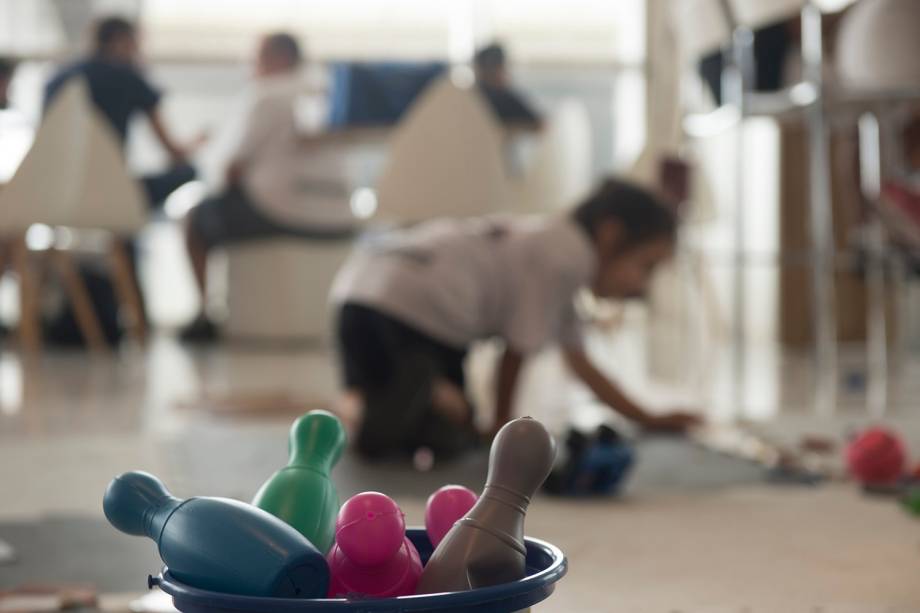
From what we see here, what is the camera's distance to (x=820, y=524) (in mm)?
1399

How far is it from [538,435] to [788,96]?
201cm

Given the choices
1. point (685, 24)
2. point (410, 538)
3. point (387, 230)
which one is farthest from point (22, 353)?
point (410, 538)

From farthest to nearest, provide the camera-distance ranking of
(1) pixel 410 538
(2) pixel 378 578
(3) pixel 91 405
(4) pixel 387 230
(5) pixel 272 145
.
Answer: (4) pixel 387 230 < (5) pixel 272 145 < (3) pixel 91 405 < (1) pixel 410 538 < (2) pixel 378 578

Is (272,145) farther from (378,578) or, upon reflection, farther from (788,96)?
(378,578)

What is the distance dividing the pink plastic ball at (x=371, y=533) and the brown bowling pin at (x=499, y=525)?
25 mm

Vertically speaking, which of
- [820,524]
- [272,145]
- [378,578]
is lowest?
[820,524]

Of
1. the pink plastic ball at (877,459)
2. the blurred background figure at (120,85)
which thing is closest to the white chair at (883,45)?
the pink plastic ball at (877,459)

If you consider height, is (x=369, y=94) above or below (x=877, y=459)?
above

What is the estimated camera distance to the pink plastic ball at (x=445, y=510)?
0.76 metres

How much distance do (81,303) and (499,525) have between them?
324 centimetres

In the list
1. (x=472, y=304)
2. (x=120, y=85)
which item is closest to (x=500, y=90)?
(x=120, y=85)

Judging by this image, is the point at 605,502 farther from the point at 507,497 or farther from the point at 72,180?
the point at 72,180

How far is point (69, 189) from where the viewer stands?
124 inches

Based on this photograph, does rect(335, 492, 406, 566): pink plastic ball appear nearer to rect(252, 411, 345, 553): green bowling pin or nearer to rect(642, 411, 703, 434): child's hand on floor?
rect(252, 411, 345, 553): green bowling pin
